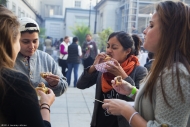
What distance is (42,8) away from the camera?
5316 cm

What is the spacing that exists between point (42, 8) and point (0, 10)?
54.4 meters

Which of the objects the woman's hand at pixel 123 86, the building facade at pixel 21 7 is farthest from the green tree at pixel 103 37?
the woman's hand at pixel 123 86

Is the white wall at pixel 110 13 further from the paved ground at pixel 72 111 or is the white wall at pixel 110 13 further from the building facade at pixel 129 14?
the paved ground at pixel 72 111

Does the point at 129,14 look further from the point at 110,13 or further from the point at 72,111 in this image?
the point at 72,111

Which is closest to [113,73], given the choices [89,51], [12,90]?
[12,90]

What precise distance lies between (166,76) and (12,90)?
2.81ft

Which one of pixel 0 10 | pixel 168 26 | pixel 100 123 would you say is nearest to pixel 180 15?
pixel 168 26

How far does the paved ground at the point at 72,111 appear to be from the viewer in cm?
499

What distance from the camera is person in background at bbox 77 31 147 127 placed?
2.30 m

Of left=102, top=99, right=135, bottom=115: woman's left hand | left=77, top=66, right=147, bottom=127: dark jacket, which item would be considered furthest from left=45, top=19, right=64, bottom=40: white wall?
left=102, top=99, right=135, bottom=115: woman's left hand

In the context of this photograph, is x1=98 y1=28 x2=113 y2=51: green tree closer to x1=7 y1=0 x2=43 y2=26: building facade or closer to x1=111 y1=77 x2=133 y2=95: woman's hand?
x1=7 y1=0 x2=43 y2=26: building facade

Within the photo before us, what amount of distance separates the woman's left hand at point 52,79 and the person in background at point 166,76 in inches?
34.3

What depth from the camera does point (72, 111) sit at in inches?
229

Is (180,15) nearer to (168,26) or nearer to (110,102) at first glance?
(168,26)
